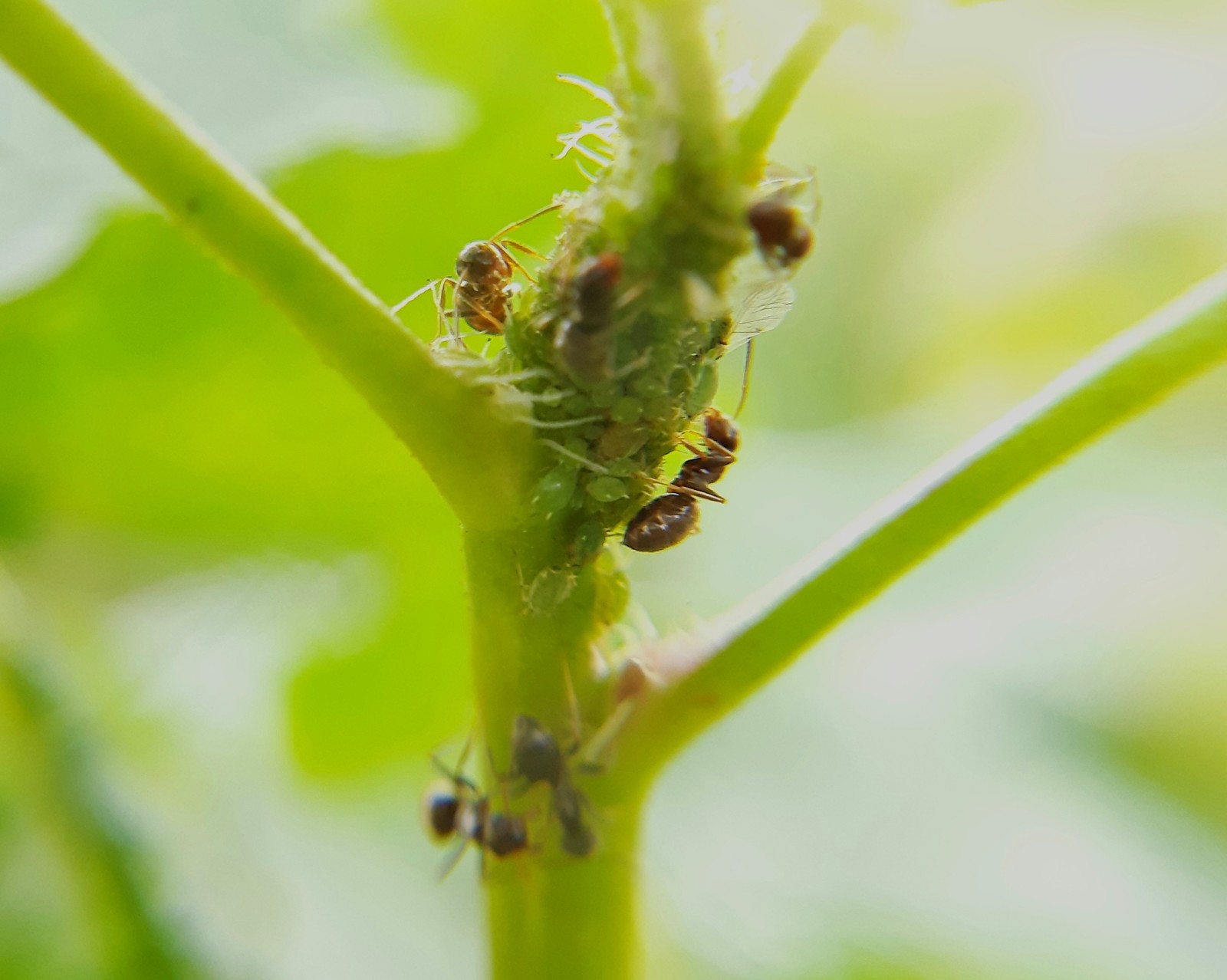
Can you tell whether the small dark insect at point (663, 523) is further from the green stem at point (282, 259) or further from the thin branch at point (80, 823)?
the thin branch at point (80, 823)

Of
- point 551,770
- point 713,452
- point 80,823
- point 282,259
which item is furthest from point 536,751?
point 80,823

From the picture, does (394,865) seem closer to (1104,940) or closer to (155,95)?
(1104,940)

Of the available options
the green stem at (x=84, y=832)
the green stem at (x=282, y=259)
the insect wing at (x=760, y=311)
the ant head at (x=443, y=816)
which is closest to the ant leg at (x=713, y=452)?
the insect wing at (x=760, y=311)

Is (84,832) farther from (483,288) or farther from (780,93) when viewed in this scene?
(780,93)

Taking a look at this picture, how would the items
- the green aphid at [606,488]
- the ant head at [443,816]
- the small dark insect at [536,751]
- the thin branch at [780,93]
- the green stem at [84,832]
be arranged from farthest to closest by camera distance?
the green stem at [84,832] < the ant head at [443,816] < the small dark insect at [536,751] < the green aphid at [606,488] < the thin branch at [780,93]

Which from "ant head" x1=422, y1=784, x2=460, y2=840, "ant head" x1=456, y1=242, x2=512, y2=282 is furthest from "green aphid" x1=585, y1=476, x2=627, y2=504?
"ant head" x1=422, y1=784, x2=460, y2=840

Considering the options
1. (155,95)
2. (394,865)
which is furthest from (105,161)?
(394,865)
